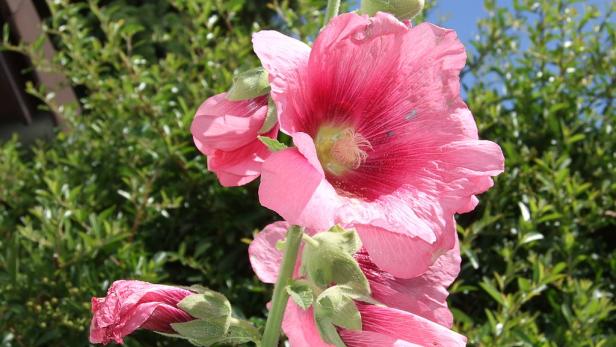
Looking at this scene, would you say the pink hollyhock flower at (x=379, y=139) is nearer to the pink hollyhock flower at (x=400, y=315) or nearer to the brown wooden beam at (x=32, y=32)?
the pink hollyhock flower at (x=400, y=315)

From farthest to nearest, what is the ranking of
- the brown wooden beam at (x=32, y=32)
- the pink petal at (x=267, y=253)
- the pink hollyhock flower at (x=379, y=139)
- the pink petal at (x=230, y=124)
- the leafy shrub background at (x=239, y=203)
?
the brown wooden beam at (x=32, y=32), the leafy shrub background at (x=239, y=203), the pink petal at (x=267, y=253), the pink petal at (x=230, y=124), the pink hollyhock flower at (x=379, y=139)

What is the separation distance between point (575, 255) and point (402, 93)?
102 cm

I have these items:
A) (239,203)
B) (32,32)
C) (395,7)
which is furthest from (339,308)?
(32,32)

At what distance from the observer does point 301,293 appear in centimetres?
64

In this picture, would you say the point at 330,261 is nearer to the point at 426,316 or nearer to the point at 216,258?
the point at 426,316

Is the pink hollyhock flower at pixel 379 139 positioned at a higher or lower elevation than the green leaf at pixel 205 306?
higher

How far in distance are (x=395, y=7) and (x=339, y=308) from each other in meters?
0.29

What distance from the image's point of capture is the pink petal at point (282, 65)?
571 mm

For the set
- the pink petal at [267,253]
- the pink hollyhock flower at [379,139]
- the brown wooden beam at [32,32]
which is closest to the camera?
the pink hollyhock flower at [379,139]

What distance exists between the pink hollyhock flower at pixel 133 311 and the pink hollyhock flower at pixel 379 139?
19 cm

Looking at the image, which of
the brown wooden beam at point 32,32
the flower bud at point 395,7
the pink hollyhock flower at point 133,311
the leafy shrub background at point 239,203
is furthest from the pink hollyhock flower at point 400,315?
the brown wooden beam at point 32,32

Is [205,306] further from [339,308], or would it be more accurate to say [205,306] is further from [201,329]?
[339,308]

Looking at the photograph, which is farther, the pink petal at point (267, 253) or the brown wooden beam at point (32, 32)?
the brown wooden beam at point (32, 32)

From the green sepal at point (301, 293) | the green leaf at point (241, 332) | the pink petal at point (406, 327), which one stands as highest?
the green sepal at point (301, 293)
